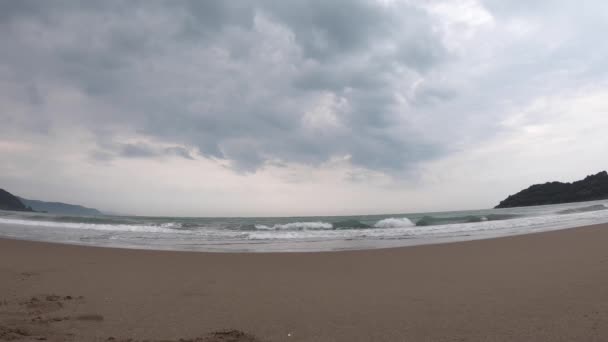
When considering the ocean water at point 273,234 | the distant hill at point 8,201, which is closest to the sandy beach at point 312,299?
the ocean water at point 273,234

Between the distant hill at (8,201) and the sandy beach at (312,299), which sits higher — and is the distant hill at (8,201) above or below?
above

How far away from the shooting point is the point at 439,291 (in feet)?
15.9

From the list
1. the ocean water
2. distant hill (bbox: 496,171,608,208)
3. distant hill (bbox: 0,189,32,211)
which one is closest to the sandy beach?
the ocean water

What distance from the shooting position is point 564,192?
6919cm

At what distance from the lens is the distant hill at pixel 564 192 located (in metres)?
62.8

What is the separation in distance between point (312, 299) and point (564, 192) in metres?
86.4

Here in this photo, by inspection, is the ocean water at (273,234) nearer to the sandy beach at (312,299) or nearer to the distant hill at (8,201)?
the sandy beach at (312,299)

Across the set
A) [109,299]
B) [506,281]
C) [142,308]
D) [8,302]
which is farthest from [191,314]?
[506,281]

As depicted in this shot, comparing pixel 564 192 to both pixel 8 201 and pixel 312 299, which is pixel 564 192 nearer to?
pixel 312 299

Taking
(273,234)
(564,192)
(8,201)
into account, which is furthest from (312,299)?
(8,201)

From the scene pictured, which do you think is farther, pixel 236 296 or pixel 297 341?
pixel 236 296

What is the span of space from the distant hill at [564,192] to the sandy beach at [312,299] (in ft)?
244

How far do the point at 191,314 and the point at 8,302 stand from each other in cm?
247

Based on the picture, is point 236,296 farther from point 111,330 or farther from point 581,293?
point 581,293
